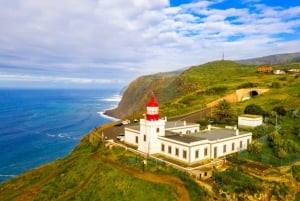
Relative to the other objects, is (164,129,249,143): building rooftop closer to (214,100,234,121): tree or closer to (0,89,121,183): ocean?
(214,100,234,121): tree

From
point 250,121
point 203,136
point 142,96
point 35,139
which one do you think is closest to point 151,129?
point 203,136

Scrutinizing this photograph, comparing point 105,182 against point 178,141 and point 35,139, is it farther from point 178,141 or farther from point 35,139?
point 35,139

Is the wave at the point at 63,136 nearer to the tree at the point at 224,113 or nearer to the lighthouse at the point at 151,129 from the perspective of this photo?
the tree at the point at 224,113

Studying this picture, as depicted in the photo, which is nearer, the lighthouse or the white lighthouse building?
the white lighthouse building

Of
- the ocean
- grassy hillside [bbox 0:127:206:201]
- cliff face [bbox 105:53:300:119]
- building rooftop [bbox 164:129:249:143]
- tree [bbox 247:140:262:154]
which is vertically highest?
cliff face [bbox 105:53:300:119]

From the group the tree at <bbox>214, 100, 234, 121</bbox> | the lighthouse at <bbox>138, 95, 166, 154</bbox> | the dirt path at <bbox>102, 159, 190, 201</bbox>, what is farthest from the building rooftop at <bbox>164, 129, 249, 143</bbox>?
the tree at <bbox>214, 100, 234, 121</bbox>

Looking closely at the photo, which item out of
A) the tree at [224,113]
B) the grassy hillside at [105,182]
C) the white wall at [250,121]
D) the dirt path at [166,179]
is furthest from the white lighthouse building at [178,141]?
the tree at [224,113]

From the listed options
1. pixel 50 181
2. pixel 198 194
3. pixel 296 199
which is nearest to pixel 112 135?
pixel 50 181
